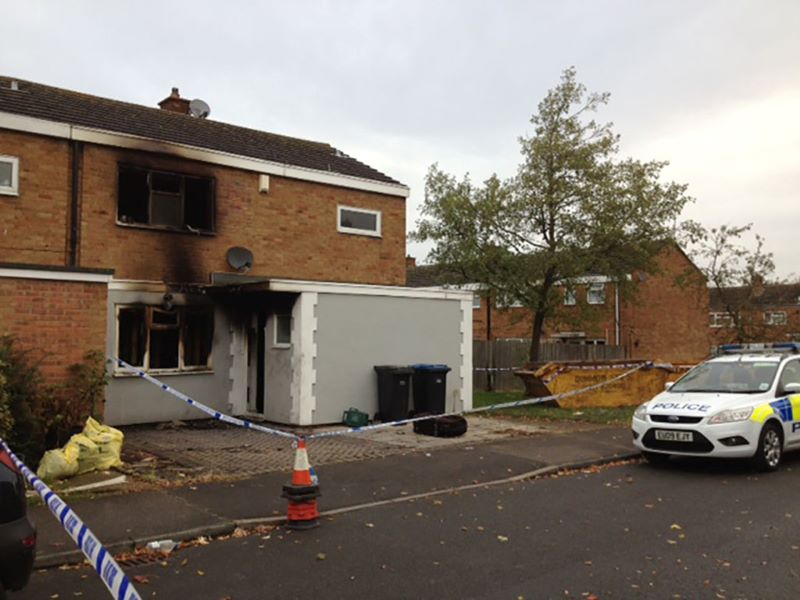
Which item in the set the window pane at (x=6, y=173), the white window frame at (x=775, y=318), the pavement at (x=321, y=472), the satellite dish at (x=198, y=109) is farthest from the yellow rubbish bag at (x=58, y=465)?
the white window frame at (x=775, y=318)

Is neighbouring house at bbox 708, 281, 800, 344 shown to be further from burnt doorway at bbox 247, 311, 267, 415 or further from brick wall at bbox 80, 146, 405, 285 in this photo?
burnt doorway at bbox 247, 311, 267, 415

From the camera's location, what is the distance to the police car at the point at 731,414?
29.4 feet

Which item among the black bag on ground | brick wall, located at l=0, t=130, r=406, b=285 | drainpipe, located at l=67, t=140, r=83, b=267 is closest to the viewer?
the black bag on ground

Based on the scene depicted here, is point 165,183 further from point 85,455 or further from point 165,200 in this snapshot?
point 85,455

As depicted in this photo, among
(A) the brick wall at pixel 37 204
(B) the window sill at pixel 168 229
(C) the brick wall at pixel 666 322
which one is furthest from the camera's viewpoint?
(C) the brick wall at pixel 666 322

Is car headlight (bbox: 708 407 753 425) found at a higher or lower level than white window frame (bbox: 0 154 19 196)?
lower

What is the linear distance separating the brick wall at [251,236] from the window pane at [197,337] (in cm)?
87

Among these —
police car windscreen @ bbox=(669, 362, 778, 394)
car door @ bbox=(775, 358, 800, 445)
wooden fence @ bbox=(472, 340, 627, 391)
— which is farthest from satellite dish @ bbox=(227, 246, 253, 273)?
wooden fence @ bbox=(472, 340, 627, 391)

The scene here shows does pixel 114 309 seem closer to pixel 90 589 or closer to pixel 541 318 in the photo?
pixel 90 589

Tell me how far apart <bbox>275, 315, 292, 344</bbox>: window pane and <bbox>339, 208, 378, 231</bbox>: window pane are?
445 centimetres

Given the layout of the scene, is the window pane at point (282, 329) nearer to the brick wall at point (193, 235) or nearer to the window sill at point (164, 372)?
the window sill at point (164, 372)

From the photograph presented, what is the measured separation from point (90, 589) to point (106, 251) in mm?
9655

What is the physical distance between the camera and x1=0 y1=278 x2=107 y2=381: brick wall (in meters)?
9.05

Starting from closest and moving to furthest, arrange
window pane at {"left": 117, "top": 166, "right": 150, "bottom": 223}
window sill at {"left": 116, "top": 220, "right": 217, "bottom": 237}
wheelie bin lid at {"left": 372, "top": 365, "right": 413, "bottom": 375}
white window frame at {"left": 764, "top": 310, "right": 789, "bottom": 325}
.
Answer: wheelie bin lid at {"left": 372, "top": 365, "right": 413, "bottom": 375} < window sill at {"left": 116, "top": 220, "right": 217, "bottom": 237} < window pane at {"left": 117, "top": 166, "right": 150, "bottom": 223} < white window frame at {"left": 764, "top": 310, "right": 789, "bottom": 325}
